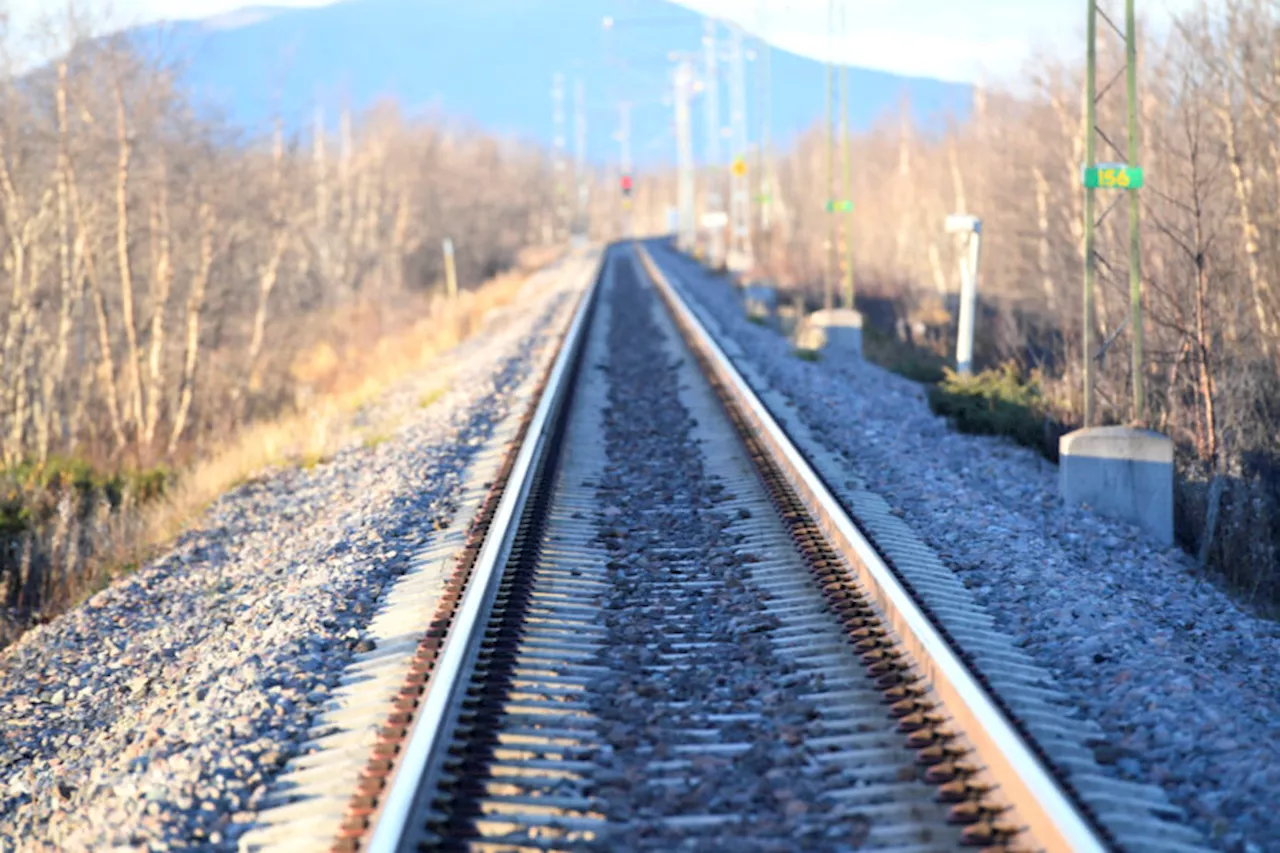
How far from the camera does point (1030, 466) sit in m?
12.1

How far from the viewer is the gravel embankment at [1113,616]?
4488mm

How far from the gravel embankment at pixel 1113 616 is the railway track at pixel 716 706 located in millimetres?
216

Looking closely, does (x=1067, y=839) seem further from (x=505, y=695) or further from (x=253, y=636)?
(x=253, y=636)

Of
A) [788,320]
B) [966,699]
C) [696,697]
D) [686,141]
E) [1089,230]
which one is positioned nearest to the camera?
[966,699]

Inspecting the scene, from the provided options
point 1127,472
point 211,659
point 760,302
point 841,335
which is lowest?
point 211,659

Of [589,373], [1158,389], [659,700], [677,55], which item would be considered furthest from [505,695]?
[677,55]

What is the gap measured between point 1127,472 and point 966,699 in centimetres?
596

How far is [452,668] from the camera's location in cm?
521

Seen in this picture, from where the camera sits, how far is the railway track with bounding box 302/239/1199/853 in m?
4.09

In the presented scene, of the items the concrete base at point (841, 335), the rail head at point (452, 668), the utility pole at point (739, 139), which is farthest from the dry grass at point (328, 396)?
the utility pole at point (739, 139)

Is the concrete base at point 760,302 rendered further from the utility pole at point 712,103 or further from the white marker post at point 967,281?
the utility pole at point 712,103

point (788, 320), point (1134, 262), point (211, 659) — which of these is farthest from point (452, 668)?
point (788, 320)

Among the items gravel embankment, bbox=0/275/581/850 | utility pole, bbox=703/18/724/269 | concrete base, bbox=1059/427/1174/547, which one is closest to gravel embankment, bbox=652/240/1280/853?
concrete base, bbox=1059/427/1174/547

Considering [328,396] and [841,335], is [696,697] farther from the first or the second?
[328,396]
